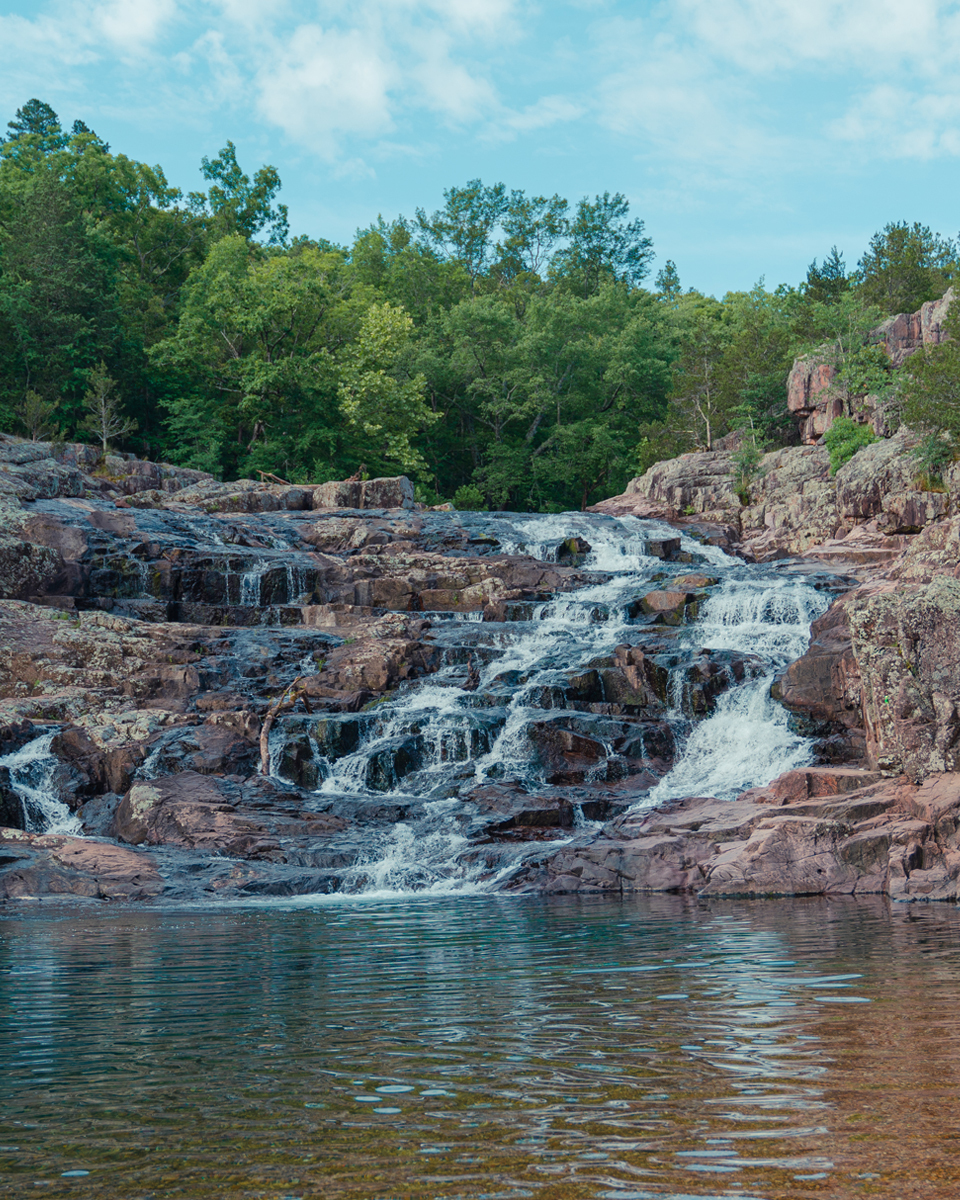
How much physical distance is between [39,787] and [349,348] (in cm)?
4344

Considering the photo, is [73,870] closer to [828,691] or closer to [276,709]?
[276,709]

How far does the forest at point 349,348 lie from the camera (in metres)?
56.1

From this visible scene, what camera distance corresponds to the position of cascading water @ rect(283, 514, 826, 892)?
795 inches

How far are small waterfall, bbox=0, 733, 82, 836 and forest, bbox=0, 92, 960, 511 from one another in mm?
28426

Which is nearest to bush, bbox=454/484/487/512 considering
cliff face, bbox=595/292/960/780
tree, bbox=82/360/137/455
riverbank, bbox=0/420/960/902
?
cliff face, bbox=595/292/960/780

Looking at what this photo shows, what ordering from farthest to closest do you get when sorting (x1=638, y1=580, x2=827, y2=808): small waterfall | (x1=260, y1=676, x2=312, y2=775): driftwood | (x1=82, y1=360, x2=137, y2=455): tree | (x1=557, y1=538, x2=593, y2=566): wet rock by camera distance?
(x1=82, y1=360, x2=137, y2=455): tree → (x1=557, y1=538, x2=593, y2=566): wet rock → (x1=260, y1=676, x2=312, y2=775): driftwood → (x1=638, y1=580, x2=827, y2=808): small waterfall

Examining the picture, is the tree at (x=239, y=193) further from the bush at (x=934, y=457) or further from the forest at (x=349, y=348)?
the bush at (x=934, y=457)

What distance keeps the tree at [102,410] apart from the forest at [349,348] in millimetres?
224

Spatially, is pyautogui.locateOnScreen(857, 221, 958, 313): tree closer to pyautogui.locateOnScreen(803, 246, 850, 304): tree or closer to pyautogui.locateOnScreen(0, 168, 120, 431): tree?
pyautogui.locateOnScreen(803, 246, 850, 304): tree

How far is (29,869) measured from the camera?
1833 centimetres

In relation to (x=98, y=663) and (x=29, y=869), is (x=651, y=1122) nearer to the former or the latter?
(x=29, y=869)

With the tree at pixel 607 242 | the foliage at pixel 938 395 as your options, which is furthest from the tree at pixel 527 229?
the foliage at pixel 938 395

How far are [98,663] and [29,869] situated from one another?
10091 mm

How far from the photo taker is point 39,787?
23.0 m
